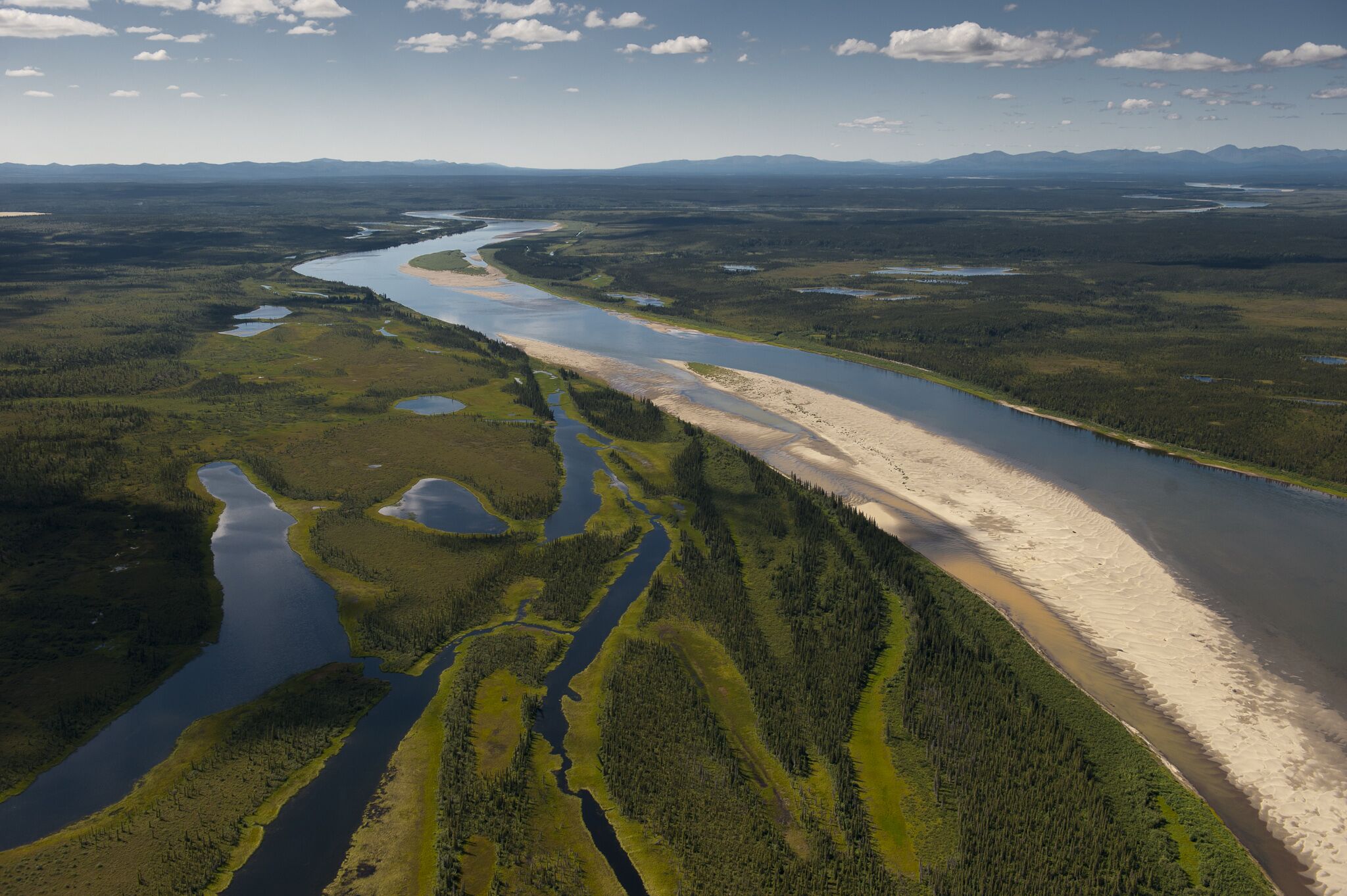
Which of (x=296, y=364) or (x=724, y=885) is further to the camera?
(x=296, y=364)

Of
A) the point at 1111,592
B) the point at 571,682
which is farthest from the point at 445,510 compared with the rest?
the point at 1111,592

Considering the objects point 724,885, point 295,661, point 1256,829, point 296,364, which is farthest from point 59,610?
point 296,364

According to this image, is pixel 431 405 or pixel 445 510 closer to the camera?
pixel 445 510

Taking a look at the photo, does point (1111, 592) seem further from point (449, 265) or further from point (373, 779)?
point (449, 265)

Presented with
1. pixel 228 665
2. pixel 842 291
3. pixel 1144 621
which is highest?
pixel 842 291

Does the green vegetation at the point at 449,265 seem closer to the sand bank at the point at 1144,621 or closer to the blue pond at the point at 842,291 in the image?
the blue pond at the point at 842,291

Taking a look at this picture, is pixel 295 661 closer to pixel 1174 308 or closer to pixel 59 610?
pixel 59 610

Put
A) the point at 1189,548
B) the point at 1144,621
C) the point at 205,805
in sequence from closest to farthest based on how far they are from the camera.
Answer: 1. the point at 205,805
2. the point at 1144,621
3. the point at 1189,548
